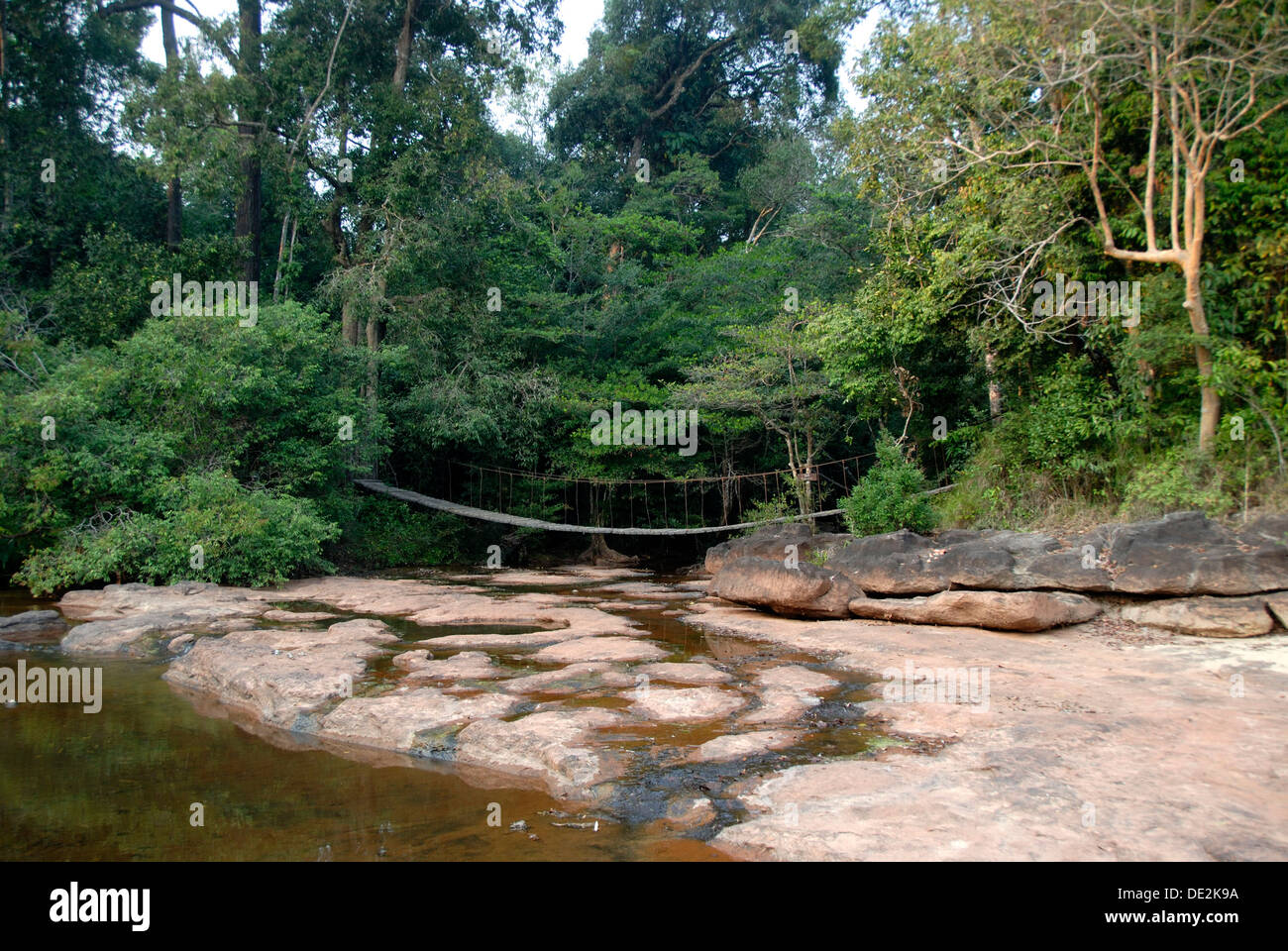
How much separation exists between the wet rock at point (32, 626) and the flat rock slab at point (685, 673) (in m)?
4.77

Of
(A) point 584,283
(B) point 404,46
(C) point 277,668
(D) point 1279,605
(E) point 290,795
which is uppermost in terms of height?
(B) point 404,46

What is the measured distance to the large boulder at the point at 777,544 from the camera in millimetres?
8281

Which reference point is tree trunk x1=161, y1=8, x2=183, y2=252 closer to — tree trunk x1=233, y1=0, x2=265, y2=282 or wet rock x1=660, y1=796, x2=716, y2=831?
tree trunk x1=233, y1=0, x2=265, y2=282

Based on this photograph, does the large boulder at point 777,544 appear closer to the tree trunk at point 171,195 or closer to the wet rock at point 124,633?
the wet rock at point 124,633

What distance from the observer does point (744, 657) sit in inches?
218

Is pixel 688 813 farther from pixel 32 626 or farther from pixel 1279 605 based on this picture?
pixel 32 626

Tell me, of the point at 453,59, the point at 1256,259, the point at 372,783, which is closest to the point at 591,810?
the point at 372,783

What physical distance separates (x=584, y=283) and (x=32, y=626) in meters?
9.77

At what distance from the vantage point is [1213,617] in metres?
5.50

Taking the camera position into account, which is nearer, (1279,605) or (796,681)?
(796,681)

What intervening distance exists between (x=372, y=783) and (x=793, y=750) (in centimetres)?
174

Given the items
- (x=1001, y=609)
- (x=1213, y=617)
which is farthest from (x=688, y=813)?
(x=1213, y=617)

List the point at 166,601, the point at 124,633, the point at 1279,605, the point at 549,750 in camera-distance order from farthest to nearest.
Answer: the point at 166,601
the point at 124,633
the point at 1279,605
the point at 549,750
